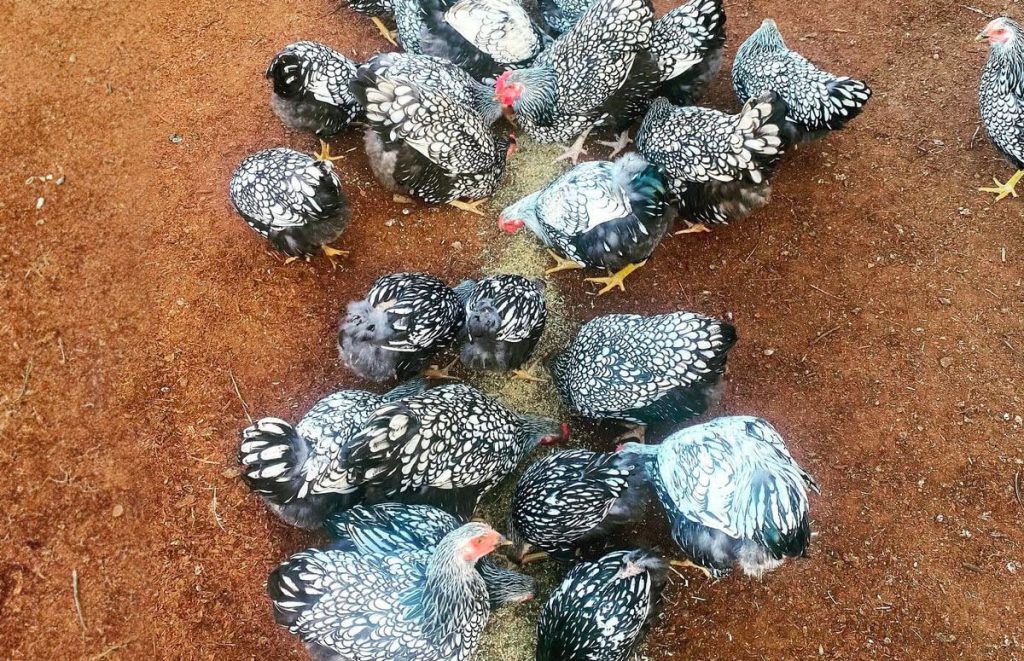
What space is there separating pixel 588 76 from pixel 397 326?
2184mm

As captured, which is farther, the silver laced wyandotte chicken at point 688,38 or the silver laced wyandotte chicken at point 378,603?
the silver laced wyandotte chicken at point 688,38

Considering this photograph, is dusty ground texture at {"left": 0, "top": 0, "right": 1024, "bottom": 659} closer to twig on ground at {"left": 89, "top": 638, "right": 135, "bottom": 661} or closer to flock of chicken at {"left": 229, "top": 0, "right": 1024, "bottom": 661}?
twig on ground at {"left": 89, "top": 638, "right": 135, "bottom": 661}

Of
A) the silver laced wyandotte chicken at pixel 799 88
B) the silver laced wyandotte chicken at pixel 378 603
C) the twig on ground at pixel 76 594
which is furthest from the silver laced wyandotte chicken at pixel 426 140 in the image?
the twig on ground at pixel 76 594

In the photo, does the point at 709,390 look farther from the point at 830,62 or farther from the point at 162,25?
the point at 162,25

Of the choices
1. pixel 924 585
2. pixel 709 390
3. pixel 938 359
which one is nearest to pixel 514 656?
pixel 709 390

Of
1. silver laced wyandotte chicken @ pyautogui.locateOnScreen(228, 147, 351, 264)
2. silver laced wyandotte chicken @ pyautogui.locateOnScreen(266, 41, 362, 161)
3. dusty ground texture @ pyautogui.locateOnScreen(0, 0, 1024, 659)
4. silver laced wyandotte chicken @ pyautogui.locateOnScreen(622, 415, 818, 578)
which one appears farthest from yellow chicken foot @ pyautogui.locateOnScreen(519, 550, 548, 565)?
silver laced wyandotte chicken @ pyautogui.locateOnScreen(266, 41, 362, 161)

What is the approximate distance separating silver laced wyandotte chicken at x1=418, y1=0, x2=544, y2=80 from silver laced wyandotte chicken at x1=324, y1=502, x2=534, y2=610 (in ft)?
10.8

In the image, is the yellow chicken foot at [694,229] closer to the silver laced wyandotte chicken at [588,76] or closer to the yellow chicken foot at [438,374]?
the silver laced wyandotte chicken at [588,76]

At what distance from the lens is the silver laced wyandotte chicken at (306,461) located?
10.1ft

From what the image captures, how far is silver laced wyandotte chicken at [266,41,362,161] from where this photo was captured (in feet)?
13.5

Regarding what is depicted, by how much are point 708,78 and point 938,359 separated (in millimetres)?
2515

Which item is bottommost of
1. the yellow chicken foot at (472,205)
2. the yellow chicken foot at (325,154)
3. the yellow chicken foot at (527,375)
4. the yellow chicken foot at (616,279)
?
the yellow chicken foot at (527,375)

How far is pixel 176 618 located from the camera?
336cm

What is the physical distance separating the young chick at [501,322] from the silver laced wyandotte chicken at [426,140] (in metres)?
0.90
